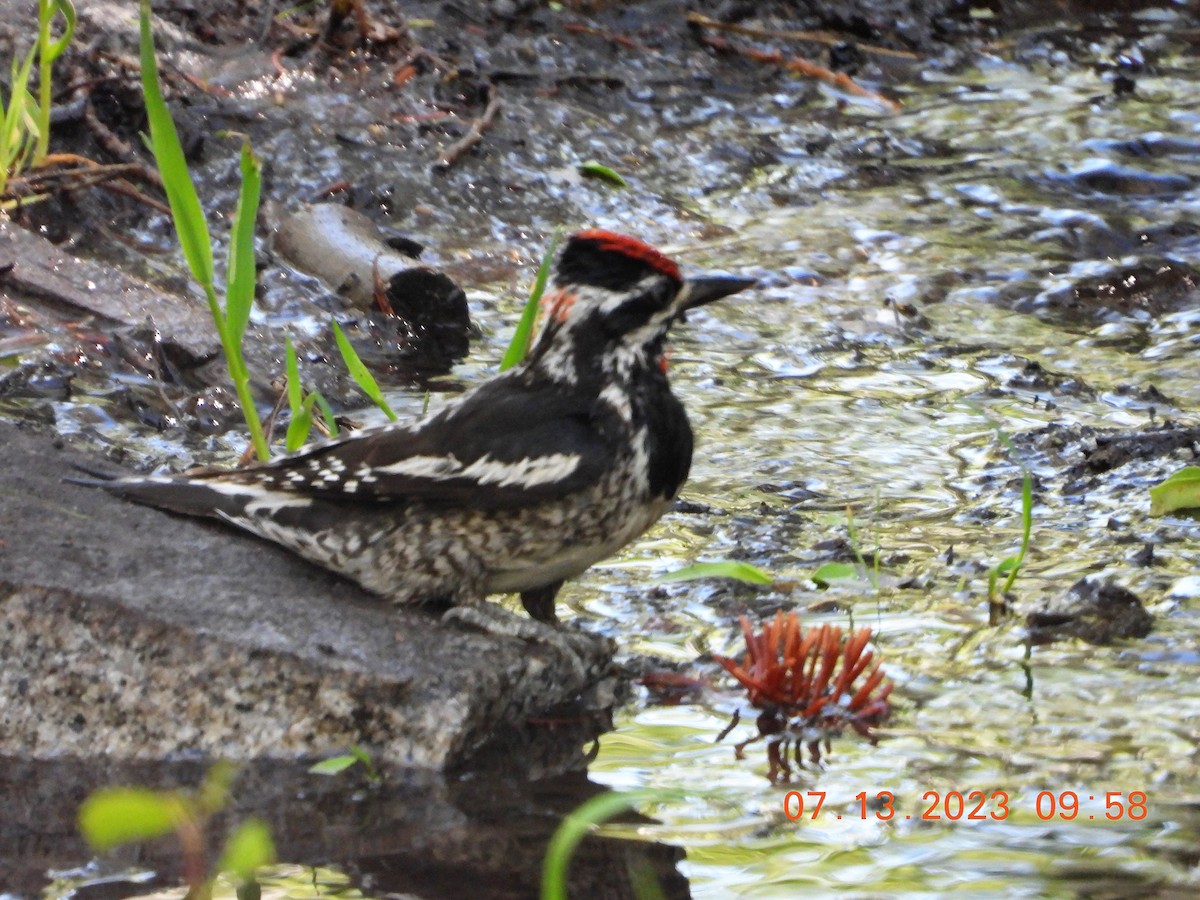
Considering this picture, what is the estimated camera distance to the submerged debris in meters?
3.70

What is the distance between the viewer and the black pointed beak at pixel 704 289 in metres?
4.27

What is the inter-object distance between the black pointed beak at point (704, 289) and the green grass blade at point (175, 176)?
1.16 meters

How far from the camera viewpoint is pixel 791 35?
997 centimetres

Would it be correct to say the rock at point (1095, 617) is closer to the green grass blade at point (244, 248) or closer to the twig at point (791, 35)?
the green grass blade at point (244, 248)

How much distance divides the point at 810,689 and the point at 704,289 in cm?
109

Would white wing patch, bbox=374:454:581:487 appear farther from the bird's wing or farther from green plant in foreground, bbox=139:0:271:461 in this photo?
green plant in foreground, bbox=139:0:271:461

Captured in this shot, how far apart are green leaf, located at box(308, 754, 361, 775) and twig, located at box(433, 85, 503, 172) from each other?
4.68 m

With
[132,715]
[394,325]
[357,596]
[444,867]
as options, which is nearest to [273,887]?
[444,867]

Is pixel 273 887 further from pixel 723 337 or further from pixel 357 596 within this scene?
pixel 723 337

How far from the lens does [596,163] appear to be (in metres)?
8.17

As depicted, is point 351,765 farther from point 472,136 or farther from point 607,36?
point 607,36

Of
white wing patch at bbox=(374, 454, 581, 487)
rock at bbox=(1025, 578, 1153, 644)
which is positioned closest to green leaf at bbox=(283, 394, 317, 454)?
white wing patch at bbox=(374, 454, 581, 487)

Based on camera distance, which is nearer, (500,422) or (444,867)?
(444,867)

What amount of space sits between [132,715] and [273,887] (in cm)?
70
